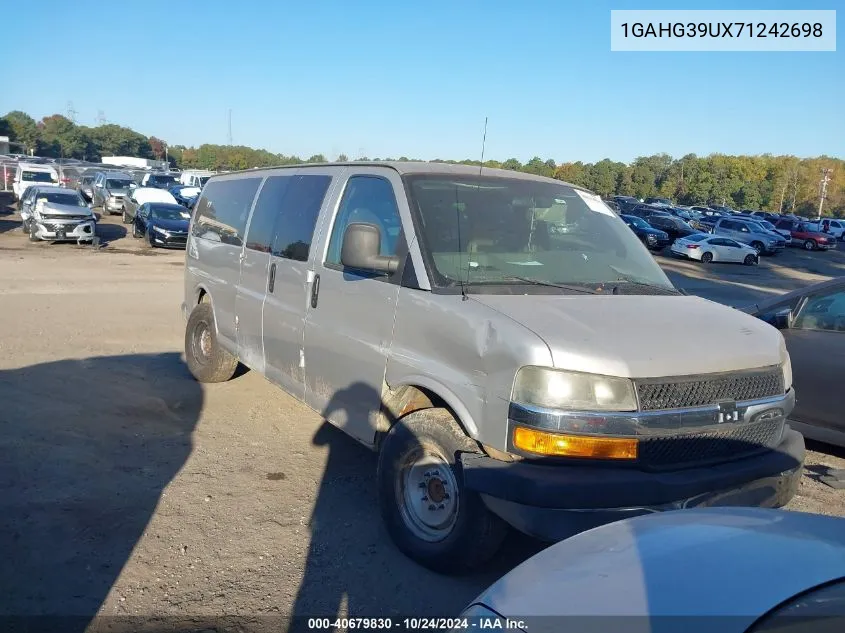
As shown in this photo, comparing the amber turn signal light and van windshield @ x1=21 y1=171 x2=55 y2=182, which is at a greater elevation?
van windshield @ x1=21 y1=171 x2=55 y2=182

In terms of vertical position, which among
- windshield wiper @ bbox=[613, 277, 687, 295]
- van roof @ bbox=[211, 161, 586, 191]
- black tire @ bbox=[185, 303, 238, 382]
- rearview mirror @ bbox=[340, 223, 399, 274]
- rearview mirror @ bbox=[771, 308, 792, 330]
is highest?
van roof @ bbox=[211, 161, 586, 191]

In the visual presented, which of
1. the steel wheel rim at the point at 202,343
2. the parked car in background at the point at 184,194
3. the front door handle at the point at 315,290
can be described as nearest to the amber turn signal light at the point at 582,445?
the front door handle at the point at 315,290

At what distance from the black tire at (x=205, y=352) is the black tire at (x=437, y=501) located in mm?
3427

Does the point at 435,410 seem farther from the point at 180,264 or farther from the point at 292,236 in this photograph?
the point at 180,264

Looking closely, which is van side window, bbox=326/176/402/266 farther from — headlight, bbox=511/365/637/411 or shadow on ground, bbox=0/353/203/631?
shadow on ground, bbox=0/353/203/631

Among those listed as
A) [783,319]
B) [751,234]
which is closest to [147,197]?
[783,319]

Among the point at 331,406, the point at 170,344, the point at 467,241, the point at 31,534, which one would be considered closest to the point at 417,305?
the point at 467,241

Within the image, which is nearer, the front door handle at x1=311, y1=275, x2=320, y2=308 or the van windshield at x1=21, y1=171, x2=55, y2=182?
the front door handle at x1=311, y1=275, x2=320, y2=308

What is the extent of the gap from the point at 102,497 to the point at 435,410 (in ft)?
7.65

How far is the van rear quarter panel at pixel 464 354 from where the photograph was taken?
11.2ft

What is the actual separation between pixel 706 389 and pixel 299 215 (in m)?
3.24

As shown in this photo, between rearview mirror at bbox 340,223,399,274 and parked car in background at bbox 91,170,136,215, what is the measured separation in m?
A: 31.0

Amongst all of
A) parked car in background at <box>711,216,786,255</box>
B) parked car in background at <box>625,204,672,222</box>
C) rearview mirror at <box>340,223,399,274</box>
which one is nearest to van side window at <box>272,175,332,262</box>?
rearview mirror at <box>340,223,399,274</box>

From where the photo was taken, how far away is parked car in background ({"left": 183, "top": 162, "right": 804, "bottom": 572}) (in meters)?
3.32
